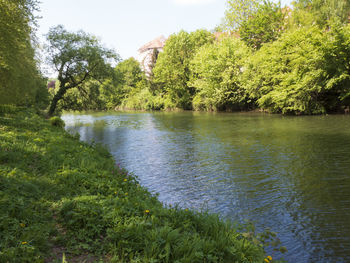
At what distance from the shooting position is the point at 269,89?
38.1 m

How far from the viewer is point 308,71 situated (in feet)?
109

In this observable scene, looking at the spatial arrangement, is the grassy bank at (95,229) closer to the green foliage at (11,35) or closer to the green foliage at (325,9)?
the green foliage at (11,35)

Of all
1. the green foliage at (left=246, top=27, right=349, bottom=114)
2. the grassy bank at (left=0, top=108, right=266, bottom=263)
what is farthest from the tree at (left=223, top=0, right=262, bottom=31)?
the grassy bank at (left=0, top=108, right=266, bottom=263)

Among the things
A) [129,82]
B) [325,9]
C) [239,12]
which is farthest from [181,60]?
[129,82]

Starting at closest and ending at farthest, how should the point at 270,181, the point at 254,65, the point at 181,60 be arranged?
the point at 270,181, the point at 254,65, the point at 181,60

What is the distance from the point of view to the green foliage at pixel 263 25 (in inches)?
1962

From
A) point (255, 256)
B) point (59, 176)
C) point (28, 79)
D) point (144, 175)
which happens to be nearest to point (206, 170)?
point (144, 175)

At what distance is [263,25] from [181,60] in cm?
2029

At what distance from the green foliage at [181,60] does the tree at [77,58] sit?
30450 millimetres

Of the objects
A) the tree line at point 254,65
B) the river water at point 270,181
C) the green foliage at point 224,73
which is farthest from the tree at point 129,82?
the river water at point 270,181

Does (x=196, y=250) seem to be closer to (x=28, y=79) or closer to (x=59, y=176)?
(x=59, y=176)

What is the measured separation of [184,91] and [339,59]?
1470 inches

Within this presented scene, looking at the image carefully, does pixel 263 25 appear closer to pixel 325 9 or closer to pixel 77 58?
pixel 325 9

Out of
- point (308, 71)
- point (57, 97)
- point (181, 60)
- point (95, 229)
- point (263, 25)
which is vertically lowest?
point (95, 229)
